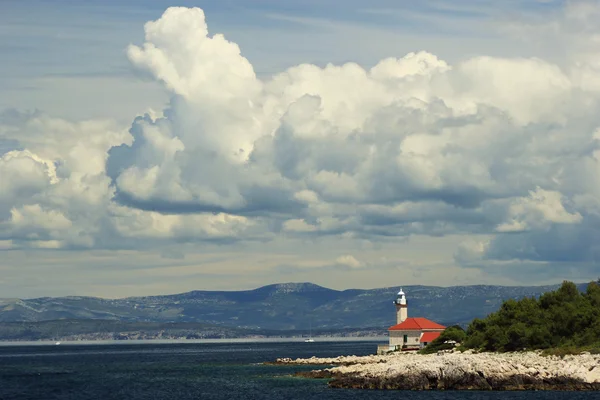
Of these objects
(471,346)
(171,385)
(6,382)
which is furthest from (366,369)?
(6,382)

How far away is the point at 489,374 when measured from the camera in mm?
82938

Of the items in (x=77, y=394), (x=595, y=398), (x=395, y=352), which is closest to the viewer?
(x=595, y=398)

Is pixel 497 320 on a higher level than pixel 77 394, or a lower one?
higher

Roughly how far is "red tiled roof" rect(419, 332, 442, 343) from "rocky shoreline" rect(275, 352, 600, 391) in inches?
1565

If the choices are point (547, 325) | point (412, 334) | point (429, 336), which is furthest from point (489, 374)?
point (412, 334)

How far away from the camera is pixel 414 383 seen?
85.9 meters

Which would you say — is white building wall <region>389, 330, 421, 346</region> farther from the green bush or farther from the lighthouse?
the green bush

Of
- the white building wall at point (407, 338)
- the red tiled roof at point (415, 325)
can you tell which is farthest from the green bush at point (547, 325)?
the white building wall at point (407, 338)

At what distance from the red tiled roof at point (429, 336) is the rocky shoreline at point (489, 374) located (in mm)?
39751

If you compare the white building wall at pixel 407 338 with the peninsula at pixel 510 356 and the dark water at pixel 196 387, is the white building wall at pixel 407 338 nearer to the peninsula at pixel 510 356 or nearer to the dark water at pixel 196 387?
the peninsula at pixel 510 356

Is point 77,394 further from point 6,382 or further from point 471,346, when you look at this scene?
point 471,346

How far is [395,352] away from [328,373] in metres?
29.6

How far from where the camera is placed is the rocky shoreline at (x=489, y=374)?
8076 cm

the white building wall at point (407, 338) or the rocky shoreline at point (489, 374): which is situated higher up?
the white building wall at point (407, 338)
